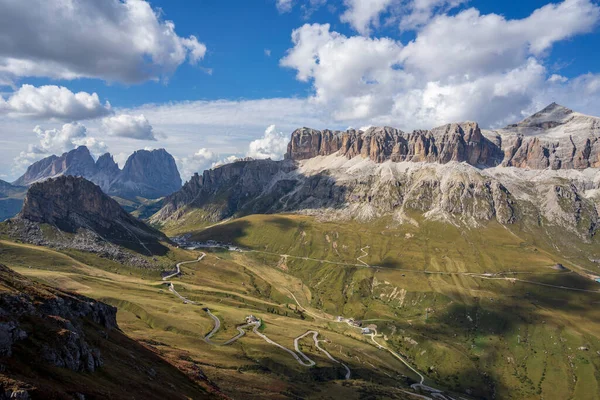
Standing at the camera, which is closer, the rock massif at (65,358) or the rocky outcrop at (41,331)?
the rock massif at (65,358)

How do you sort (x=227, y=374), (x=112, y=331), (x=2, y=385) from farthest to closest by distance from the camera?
A: (x=227, y=374) < (x=112, y=331) < (x=2, y=385)

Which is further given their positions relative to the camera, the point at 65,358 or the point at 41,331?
the point at 41,331

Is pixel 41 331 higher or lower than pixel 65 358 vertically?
higher

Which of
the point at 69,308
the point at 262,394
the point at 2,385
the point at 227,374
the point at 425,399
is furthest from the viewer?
the point at 425,399

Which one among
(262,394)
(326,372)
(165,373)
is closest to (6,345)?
(165,373)

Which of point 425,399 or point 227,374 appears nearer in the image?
point 227,374

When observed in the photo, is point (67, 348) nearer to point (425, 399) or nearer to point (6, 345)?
point (6, 345)

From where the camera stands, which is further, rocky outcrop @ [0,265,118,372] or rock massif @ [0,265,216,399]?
rocky outcrop @ [0,265,118,372]

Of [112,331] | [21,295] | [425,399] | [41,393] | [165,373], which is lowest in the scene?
[425,399]
